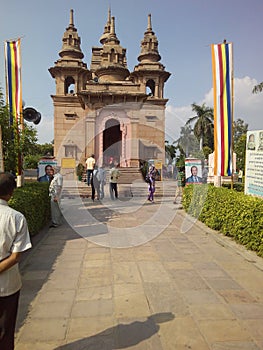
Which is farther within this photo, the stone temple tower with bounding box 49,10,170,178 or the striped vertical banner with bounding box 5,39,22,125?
the stone temple tower with bounding box 49,10,170,178

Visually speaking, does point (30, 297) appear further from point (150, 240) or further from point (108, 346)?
point (150, 240)

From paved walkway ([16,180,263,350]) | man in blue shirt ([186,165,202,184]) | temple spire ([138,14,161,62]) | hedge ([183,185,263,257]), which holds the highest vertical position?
temple spire ([138,14,161,62])

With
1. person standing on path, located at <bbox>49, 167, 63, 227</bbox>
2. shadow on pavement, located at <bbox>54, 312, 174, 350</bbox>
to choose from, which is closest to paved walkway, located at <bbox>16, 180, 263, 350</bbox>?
shadow on pavement, located at <bbox>54, 312, 174, 350</bbox>

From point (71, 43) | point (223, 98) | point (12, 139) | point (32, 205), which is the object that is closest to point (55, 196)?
point (32, 205)

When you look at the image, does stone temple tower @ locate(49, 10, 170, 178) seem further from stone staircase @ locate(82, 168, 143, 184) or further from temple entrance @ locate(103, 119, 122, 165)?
stone staircase @ locate(82, 168, 143, 184)

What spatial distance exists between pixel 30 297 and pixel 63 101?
2969cm

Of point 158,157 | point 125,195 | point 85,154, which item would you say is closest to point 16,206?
point 125,195

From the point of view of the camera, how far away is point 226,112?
8438 millimetres

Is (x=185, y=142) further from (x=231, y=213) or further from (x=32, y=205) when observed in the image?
(x=32, y=205)

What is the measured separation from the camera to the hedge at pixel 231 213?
543cm

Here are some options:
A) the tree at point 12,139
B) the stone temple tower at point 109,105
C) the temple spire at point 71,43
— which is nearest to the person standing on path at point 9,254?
the tree at point 12,139

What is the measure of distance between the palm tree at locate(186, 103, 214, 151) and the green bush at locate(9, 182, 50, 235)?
134 feet

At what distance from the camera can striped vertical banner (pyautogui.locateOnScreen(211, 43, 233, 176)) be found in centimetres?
838

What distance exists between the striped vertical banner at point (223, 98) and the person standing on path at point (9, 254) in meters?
7.21
